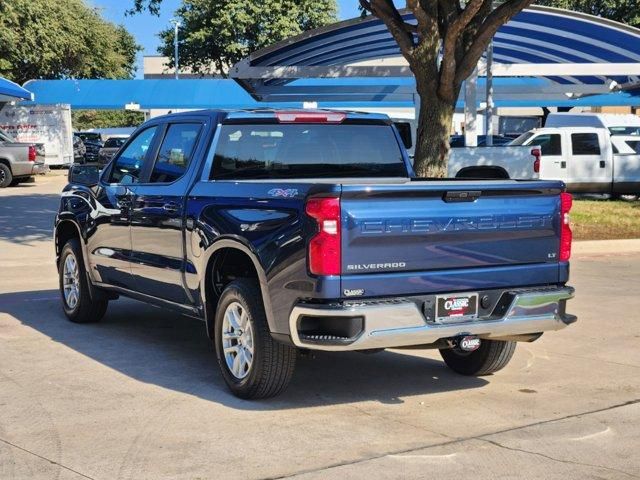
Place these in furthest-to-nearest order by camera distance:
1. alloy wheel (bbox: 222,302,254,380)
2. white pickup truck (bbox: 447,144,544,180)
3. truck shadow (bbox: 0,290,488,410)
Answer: white pickup truck (bbox: 447,144,544,180) → truck shadow (bbox: 0,290,488,410) → alloy wheel (bbox: 222,302,254,380)

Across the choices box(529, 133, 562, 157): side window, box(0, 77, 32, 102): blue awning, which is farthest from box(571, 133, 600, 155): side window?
box(0, 77, 32, 102): blue awning

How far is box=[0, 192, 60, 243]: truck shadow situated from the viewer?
644 inches

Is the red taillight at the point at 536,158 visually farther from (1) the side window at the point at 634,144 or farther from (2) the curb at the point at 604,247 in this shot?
(1) the side window at the point at 634,144

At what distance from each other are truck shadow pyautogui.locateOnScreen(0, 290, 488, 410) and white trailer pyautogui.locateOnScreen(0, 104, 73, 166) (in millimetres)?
29433

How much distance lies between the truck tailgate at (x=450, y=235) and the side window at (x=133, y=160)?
2.96 meters

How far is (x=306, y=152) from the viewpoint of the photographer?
7.34 meters

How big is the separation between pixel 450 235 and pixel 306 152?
1845 mm

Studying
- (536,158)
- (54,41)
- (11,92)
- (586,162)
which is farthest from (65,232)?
(54,41)

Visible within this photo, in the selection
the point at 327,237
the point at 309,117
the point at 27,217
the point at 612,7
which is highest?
the point at 612,7

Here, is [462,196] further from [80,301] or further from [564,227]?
[80,301]

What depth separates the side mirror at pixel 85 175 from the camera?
8.66m

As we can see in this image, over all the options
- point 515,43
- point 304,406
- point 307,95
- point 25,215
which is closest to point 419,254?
point 304,406

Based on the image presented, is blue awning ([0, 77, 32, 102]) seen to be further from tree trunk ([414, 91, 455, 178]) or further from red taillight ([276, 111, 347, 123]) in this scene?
red taillight ([276, 111, 347, 123])

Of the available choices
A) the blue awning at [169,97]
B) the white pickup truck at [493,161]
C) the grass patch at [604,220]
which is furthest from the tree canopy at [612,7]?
the white pickup truck at [493,161]
